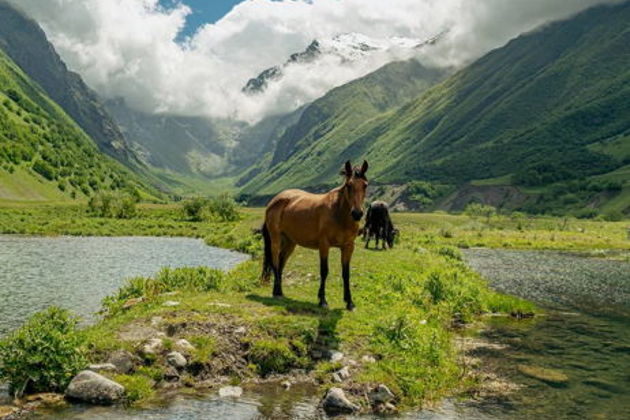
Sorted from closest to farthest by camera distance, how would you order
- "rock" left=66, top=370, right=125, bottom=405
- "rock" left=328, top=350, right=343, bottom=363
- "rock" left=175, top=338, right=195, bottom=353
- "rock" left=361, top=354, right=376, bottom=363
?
1. "rock" left=66, top=370, right=125, bottom=405
2. "rock" left=175, top=338, right=195, bottom=353
3. "rock" left=361, top=354, right=376, bottom=363
4. "rock" left=328, top=350, right=343, bottom=363

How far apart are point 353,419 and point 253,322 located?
5.54 metres

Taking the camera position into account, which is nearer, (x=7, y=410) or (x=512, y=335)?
(x=7, y=410)

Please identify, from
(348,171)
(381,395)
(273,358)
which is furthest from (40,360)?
(348,171)

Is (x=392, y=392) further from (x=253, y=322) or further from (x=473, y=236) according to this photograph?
(x=473, y=236)

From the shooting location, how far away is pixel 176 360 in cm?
1647

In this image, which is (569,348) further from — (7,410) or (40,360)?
(7,410)

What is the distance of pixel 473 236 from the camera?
113438 mm

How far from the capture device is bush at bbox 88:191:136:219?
138750 millimetres

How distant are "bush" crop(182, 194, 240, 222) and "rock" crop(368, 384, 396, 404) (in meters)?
128

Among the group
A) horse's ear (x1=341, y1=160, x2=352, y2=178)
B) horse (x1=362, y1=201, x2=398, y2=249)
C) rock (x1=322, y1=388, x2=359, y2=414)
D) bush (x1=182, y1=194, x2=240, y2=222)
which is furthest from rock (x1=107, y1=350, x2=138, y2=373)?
bush (x1=182, y1=194, x2=240, y2=222)

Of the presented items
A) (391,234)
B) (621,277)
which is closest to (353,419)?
(391,234)

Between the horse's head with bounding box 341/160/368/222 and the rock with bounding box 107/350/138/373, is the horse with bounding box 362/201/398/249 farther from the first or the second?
the rock with bounding box 107/350/138/373

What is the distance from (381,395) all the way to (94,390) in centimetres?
750

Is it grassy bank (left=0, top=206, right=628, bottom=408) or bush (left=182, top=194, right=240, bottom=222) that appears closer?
grassy bank (left=0, top=206, right=628, bottom=408)
